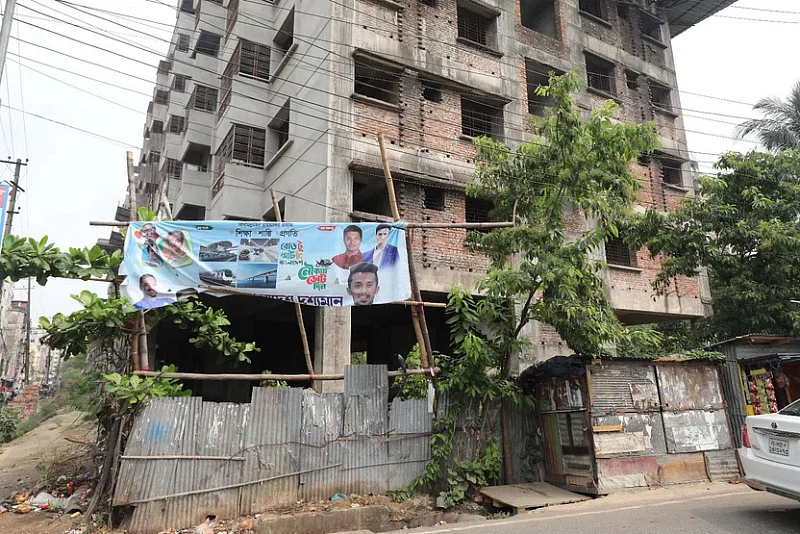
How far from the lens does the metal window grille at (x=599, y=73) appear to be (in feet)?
58.7

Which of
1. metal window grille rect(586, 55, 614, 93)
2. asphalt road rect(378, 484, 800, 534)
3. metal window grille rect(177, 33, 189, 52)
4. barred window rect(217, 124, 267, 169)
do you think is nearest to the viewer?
asphalt road rect(378, 484, 800, 534)

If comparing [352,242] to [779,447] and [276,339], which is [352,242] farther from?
[276,339]

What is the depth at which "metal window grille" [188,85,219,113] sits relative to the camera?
63.0 ft

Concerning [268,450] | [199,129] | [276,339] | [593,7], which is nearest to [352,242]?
[268,450]

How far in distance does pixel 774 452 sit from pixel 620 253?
456 inches

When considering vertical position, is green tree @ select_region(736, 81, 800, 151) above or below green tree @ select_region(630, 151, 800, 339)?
above

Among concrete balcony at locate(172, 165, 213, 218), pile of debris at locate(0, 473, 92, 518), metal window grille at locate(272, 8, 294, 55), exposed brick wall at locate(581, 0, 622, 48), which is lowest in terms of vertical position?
pile of debris at locate(0, 473, 92, 518)

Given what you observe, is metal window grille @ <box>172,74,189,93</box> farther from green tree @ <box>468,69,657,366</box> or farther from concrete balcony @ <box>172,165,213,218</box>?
green tree @ <box>468,69,657,366</box>

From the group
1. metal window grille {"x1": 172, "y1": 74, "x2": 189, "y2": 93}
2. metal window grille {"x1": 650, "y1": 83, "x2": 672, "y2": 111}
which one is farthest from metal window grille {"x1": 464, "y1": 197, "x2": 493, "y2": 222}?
metal window grille {"x1": 172, "y1": 74, "x2": 189, "y2": 93}

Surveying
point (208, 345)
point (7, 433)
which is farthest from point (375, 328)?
point (7, 433)

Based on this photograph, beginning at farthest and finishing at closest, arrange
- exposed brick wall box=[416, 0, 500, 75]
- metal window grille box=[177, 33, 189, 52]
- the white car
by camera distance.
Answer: metal window grille box=[177, 33, 189, 52]
exposed brick wall box=[416, 0, 500, 75]
the white car

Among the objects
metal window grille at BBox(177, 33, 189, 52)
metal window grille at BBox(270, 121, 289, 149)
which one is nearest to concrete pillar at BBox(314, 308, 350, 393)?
metal window grille at BBox(270, 121, 289, 149)

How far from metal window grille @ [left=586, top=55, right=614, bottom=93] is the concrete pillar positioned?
12763mm

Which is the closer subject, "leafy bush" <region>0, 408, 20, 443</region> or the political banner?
the political banner
